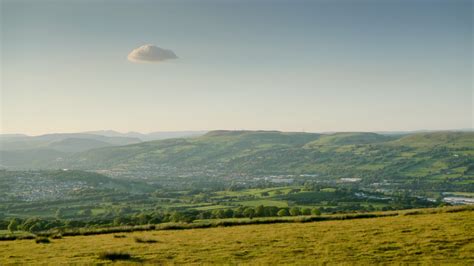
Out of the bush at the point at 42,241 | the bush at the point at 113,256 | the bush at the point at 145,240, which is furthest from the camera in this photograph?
the bush at the point at 42,241

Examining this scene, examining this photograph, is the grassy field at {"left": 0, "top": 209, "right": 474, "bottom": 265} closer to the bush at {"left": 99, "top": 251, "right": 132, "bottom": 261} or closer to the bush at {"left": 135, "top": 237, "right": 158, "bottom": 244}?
the bush at {"left": 135, "top": 237, "right": 158, "bottom": 244}

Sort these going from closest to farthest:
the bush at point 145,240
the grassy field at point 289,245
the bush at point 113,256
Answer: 1. the grassy field at point 289,245
2. the bush at point 113,256
3. the bush at point 145,240

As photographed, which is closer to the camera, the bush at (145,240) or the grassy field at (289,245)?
the grassy field at (289,245)

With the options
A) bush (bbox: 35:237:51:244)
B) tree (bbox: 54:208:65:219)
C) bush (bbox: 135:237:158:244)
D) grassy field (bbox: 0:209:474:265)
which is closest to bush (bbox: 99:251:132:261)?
grassy field (bbox: 0:209:474:265)

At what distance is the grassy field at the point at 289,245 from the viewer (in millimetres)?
24500

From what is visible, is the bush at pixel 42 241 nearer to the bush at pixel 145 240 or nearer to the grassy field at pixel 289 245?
the grassy field at pixel 289 245

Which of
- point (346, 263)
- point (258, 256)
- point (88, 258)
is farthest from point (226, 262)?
point (88, 258)

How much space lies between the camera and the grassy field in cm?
2450

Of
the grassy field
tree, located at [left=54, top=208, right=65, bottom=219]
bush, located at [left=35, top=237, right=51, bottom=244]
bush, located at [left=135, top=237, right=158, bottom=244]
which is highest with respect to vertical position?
the grassy field

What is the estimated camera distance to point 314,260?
23.9m

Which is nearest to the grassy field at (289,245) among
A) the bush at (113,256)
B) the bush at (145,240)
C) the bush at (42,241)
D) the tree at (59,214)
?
the bush at (145,240)

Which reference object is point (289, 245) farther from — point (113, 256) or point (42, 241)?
point (42, 241)

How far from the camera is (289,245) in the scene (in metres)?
28.0

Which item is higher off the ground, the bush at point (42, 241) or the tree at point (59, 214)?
the bush at point (42, 241)
